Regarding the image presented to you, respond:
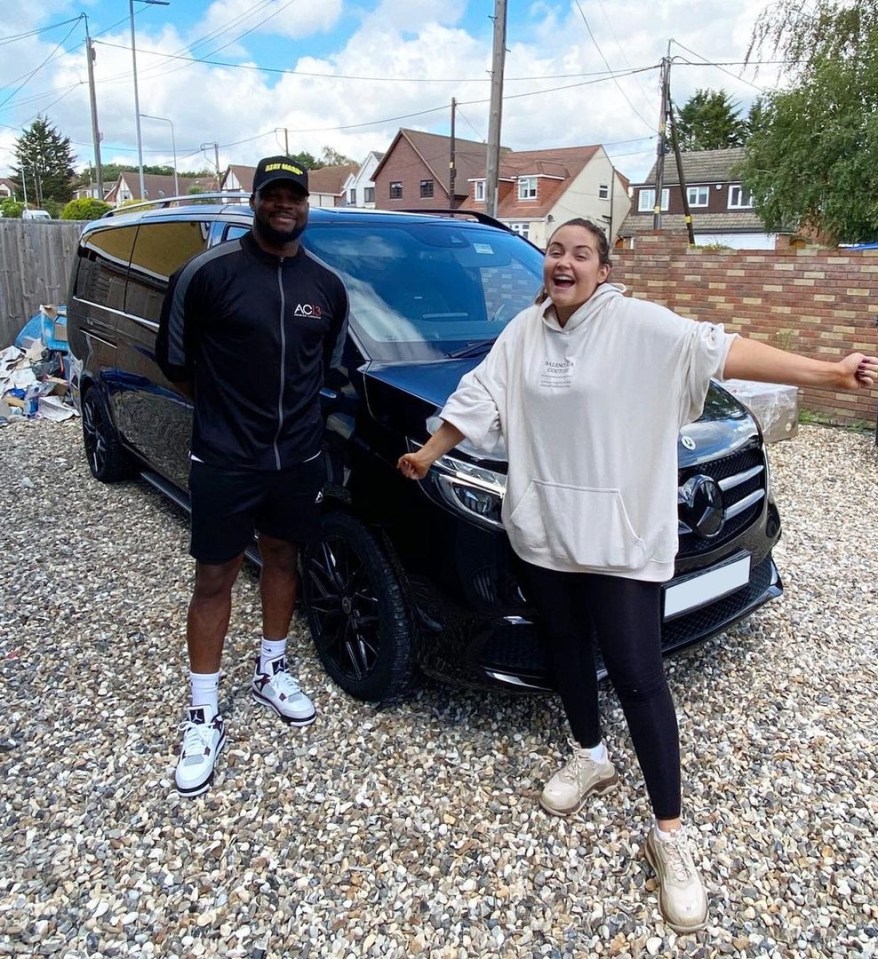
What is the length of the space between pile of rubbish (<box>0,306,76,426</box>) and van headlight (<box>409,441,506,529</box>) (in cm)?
652

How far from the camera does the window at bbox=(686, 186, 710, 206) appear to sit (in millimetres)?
53312

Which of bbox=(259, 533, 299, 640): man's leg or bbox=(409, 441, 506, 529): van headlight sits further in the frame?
bbox=(259, 533, 299, 640): man's leg

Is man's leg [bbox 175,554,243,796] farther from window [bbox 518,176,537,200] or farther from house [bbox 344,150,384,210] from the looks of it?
house [bbox 344,150,384,210]

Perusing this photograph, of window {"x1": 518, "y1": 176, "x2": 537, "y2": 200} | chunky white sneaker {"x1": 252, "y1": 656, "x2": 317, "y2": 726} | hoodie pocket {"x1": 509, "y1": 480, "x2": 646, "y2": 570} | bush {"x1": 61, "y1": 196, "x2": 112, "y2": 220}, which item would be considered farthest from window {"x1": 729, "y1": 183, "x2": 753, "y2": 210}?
hoodie pocket {"x1": 509, "y1": 480, "x2": 646, "y2": 570}

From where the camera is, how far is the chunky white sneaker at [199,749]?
99.2 inches

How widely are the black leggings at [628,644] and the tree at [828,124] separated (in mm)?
19216

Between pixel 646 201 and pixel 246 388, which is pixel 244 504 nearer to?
pixel 246 388

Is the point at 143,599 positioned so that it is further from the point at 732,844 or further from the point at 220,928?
the point at 732,844

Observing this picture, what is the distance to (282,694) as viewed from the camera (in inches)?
114

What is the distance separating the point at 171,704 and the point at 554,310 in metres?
2.10

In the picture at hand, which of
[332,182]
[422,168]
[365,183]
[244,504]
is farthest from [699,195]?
[244,504]

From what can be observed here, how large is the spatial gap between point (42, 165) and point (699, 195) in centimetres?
Answer: 6054

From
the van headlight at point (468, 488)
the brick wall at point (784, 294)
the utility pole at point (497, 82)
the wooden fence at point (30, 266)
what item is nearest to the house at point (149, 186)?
the utility pole at point (497, 82)

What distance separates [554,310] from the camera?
6.87 ft
